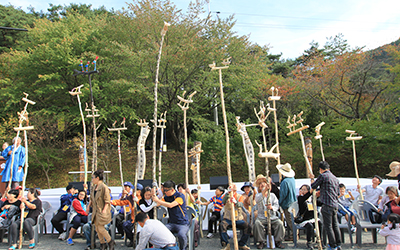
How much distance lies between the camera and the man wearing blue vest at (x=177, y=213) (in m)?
4.88

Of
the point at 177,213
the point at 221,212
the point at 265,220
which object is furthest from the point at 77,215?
the point at 265,220

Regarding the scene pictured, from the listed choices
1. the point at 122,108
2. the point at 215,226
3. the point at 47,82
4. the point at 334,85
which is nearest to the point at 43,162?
the point at 47,82

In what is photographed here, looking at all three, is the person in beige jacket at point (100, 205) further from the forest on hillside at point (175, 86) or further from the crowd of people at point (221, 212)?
the forest on hillside at point (175, 86)

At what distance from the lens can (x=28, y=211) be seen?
20.0 feet

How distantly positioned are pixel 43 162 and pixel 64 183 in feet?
5.42

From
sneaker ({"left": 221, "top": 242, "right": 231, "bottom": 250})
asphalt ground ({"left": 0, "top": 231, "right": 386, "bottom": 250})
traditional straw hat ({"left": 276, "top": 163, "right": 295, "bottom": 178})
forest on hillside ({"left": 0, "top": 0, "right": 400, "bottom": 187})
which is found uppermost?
forest on hillside ({"left": 0, "top": 0, "right": 400, "bottom": 187})

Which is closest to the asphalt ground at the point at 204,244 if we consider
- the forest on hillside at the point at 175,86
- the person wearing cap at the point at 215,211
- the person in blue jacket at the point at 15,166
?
the person wearing cap at the point at 215,211

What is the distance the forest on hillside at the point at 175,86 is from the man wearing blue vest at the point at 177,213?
9433 mm

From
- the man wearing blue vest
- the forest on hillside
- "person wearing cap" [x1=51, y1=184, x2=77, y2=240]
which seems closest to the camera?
the man wearing blue vest

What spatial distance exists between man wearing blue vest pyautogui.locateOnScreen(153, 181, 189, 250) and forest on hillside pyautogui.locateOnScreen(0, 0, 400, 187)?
9433 mm

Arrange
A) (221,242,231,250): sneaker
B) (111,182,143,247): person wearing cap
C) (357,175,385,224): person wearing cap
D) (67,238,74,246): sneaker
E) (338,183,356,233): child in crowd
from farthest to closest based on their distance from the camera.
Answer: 1. (357,175,385,224): person wearing cap
2. (67,238,74,246): sneaker
3. (111,182,143,247): person wearing cap
4. (338,183,356,233): child in crowd
5. (221,242,231,250): sneaker

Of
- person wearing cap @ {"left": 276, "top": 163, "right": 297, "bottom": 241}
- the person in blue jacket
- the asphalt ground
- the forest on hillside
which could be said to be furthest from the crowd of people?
the forest on hillside

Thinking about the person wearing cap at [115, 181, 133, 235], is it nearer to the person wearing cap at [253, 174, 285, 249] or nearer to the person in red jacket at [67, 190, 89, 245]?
the person in red jacket at [67, 190, 89, 245]

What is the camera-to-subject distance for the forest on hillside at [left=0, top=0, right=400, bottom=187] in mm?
14469
